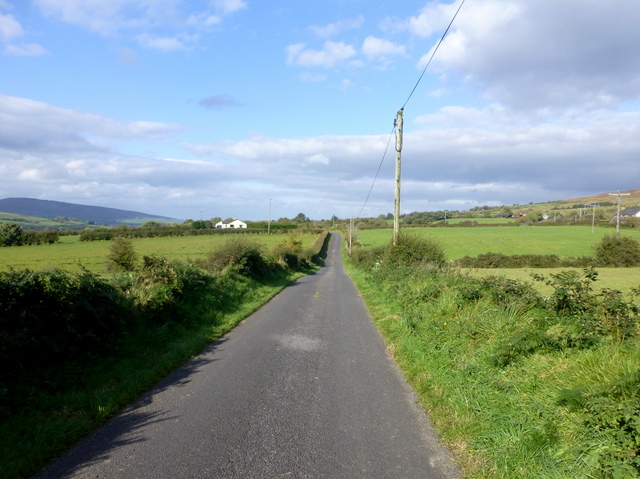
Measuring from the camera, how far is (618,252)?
1476 inches

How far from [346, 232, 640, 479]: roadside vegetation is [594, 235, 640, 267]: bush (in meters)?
39.0

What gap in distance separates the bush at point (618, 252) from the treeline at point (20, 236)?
7453 cm

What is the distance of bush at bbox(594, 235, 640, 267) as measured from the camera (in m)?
37.1

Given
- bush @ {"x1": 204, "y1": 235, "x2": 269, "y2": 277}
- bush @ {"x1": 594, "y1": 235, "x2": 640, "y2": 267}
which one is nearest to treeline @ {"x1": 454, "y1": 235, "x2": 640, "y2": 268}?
bush @ {"x1": 594, "y1": 235, "x2": 640, "y2": 267}

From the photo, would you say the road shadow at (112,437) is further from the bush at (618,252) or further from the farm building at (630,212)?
the farm building at (630,212)

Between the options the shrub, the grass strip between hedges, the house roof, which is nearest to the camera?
the grass strip between hedges

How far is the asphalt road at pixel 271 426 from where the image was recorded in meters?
3.29

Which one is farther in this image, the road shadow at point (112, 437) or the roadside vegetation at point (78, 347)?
the roadside vegetation at point (78, 347)

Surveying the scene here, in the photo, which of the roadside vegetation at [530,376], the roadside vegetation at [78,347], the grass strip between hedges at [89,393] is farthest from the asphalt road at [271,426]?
the roadside vegetation at [530,376]

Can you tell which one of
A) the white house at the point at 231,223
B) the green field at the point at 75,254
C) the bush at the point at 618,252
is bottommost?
the green field at the point at 75,254

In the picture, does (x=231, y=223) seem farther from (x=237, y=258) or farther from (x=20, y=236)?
(x=237, y=258)

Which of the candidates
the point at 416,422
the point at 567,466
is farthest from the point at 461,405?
the point at 567,466

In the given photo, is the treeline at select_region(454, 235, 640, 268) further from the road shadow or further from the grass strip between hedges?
the road shadow

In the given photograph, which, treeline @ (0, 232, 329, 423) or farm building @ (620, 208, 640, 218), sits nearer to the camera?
treeline @ (0, 232, 329, 423)
